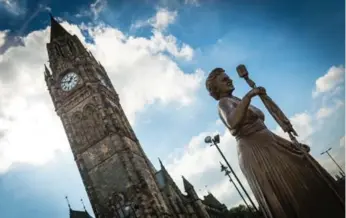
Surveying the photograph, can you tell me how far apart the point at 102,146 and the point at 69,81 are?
10156mm

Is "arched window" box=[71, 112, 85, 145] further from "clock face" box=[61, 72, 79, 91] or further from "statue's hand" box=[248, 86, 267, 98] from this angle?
"statue's hand" box=[248, 86, 267, 98]

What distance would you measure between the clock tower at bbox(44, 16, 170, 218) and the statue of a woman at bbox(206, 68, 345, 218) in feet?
75.0

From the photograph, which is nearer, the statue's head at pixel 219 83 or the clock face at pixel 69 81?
the statue's head at pixel 219 83

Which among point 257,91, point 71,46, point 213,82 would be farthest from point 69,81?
point 257,91

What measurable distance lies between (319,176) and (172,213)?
2831 centimetres

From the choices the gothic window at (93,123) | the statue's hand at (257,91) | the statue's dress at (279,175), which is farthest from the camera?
the gothic window at (93,123)

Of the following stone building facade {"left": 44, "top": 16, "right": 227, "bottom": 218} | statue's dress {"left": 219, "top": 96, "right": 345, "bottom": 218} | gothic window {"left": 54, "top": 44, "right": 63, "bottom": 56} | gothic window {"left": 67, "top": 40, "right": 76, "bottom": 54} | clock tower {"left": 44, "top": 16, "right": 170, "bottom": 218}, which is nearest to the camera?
statue's dress {"left": 219, "top": 96, "right": 345, "bottom": 218}

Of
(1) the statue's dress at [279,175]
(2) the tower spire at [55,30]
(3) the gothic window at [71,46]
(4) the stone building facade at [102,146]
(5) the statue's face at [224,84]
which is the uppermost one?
(2) the tower spire at [55,30]

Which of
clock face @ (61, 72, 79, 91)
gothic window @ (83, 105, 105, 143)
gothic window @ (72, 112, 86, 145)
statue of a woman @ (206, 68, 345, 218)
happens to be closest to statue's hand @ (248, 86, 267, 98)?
statue of a woman @ (206, 68, 345, 218)

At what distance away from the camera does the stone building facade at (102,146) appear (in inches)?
1125

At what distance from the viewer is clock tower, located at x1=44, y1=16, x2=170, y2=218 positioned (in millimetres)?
28422

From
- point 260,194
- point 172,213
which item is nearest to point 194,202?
point 172,213

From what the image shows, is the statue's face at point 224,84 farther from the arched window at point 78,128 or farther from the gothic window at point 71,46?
the gothic window at point 71,46

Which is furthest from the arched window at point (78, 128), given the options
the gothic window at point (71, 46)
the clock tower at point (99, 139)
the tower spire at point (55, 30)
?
the tower spire at point (55, 30)
